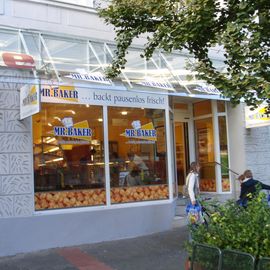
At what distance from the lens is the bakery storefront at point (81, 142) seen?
8664 millimetres

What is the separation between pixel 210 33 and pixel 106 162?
16.8 feet

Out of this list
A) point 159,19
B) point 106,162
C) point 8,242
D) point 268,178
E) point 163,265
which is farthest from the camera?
point 268,178

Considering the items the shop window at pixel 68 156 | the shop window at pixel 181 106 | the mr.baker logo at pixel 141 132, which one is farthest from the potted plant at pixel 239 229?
the shop window at pixel 181 106

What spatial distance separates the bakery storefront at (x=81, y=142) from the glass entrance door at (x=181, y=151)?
2.36 metres

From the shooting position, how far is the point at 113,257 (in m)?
8.19

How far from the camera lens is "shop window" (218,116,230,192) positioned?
1307cm

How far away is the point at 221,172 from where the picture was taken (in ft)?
43.0

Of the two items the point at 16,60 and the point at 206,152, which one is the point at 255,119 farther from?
the point at 16,60

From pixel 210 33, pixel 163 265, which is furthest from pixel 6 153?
pixel 210 33

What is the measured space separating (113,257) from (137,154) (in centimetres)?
299

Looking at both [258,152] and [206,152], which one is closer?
[258,152]

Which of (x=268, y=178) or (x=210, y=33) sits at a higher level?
(x=210, y=33)

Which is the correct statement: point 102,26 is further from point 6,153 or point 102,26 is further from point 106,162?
point 6,153

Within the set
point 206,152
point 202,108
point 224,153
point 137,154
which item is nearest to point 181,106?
point 202,108
